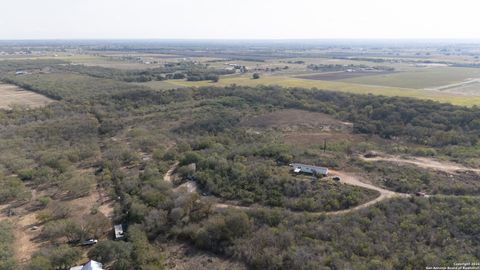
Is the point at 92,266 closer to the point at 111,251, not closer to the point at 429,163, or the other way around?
the point at 111,251

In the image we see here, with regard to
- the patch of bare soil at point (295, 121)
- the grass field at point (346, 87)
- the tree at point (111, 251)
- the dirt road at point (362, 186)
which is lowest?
the tree at point (111, 251)

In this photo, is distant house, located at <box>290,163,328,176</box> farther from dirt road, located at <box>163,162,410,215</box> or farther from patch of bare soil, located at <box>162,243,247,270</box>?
patch of bare soil, located at <box>162,243,247,270</box>

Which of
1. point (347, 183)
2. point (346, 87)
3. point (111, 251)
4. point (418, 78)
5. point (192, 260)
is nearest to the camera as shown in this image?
point (111, 251)

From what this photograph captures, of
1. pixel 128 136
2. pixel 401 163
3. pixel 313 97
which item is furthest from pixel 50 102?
pixel 401 163

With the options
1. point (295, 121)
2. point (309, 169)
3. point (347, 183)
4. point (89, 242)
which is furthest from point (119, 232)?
point (295, 121)

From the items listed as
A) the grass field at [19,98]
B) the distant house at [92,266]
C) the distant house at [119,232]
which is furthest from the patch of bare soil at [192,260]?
the grass field at [19,98]

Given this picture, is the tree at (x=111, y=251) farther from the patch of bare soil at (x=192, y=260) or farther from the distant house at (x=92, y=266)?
the patch of bare soil at (x=192, y=260)

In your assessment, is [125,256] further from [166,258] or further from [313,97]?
[313,97]
